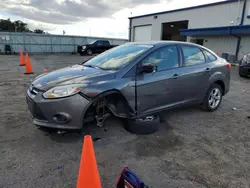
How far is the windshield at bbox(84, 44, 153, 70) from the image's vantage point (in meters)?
3.31

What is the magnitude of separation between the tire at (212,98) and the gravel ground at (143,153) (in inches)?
14.7

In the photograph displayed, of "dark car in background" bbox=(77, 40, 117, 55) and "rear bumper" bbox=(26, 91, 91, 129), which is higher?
"dark car in background" bbox=(77, 40, 117, 55)

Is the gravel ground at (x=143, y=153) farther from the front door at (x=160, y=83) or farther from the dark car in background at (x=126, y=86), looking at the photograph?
the front door at (x=160, y=83)

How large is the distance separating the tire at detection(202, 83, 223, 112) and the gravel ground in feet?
1.23

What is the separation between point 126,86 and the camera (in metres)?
3.04

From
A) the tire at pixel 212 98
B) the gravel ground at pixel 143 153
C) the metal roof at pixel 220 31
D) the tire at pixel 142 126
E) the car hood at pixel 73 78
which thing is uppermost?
the metal roof at pixel 220 31

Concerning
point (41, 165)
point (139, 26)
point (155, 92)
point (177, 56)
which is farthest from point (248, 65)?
point (139, 26)

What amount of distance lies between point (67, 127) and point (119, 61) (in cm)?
145

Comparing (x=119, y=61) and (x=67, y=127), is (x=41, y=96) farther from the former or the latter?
(x=119, y=61)

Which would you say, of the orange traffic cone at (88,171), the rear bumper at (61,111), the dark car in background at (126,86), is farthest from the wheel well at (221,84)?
the orange traffic cone at (88,171)

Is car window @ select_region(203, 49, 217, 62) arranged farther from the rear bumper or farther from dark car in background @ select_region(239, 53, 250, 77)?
dark car in background @ select_region(239, 53, 250, 77)

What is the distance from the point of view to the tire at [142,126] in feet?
11.1

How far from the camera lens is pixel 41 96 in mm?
2779

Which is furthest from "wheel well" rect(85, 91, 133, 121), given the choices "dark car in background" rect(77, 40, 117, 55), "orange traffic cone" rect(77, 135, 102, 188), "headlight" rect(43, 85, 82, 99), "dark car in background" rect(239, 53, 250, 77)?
"dark car in background" rect(77, 40, 117, 55)
